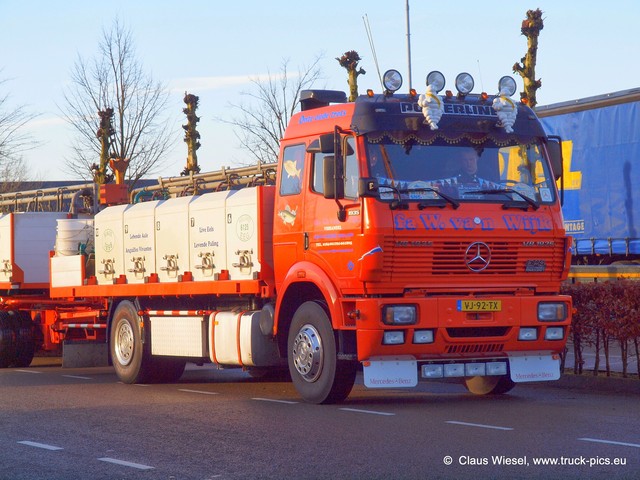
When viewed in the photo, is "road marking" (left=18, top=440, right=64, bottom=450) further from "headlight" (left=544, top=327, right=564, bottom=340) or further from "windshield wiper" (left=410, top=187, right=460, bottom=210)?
"headlight" (left=544, top=327, right=564, bottom=340)

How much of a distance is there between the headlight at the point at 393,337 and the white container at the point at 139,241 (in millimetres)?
5324

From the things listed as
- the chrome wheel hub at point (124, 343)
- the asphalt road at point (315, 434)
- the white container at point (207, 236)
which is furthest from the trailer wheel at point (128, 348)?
the white container at point (207, 236)

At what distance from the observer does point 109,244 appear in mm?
18062

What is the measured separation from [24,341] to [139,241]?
4.40m

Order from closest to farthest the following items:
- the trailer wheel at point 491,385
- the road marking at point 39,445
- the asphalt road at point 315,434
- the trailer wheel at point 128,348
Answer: the asphalt road at point 315,434, the road marking at point 39,445, the trailer wheel at point 491,385, the trailer wheel at point 128,348

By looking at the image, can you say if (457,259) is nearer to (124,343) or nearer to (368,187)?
(368,187)

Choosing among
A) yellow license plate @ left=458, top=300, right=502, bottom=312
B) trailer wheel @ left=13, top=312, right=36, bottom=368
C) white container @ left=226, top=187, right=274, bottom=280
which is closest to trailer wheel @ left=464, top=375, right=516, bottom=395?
yellow license plate @ left=458, top=300, right=502, bottom=312

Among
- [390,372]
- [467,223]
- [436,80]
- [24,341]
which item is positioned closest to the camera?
[390,372]

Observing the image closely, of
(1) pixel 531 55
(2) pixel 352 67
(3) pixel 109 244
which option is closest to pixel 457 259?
(3) pixel 109 244

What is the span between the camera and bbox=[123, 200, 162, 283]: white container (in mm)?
16922

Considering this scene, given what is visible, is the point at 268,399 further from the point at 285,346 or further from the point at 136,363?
the point at 136,363

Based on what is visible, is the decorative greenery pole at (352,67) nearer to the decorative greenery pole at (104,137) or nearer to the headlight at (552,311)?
the decorative greenery pole at (104,137)

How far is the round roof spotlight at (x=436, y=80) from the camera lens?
13227 millimetres

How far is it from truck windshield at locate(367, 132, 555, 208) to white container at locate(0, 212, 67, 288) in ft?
32.2
